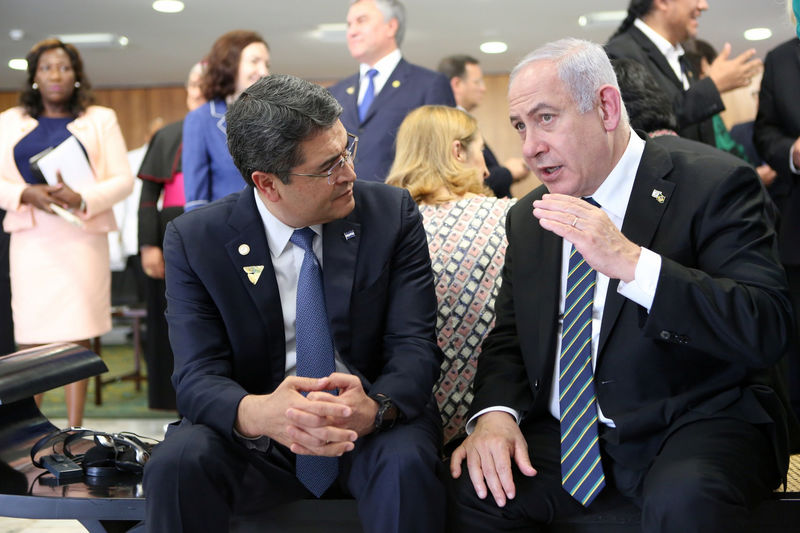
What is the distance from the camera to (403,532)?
167cm

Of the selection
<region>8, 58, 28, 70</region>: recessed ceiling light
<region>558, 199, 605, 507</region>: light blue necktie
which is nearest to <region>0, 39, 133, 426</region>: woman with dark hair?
<region>558, 199, 605, 507</region>: light blue necktie

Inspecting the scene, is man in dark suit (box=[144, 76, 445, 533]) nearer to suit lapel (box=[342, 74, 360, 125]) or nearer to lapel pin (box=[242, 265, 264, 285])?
lapel pin (box=[242, 265, 264, 285])

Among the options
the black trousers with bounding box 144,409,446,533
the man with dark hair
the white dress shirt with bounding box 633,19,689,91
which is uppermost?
the white dress shirt with bounding box 633,19,689,91

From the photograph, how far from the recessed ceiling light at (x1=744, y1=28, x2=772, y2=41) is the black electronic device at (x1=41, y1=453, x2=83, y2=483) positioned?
355 inches

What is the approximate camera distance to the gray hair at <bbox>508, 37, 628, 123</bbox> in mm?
1850

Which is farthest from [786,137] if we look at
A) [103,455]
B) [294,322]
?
[103,455]

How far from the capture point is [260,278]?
1.95 metres

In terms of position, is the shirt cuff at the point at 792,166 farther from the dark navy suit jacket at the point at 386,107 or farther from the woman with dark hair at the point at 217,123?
the woman with dark hair at the point at 217,123

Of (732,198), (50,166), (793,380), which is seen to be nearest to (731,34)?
(793,380)

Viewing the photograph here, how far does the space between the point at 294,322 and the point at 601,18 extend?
7565 mm

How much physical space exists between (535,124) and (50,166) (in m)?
2.59

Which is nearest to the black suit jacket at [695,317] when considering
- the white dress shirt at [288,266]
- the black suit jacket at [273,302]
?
the black suit jacket at [273,302]

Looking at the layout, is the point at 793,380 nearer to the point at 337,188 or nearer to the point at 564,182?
the point at 564,182

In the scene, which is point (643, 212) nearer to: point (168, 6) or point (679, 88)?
point (679, 88)
